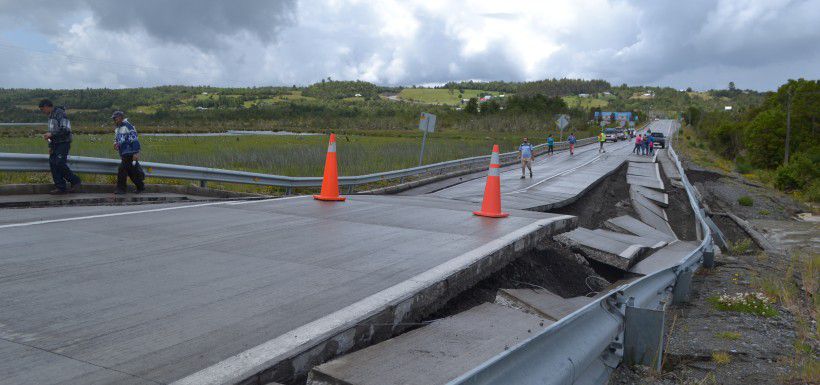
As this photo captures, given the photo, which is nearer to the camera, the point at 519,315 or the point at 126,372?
the point at 126,372

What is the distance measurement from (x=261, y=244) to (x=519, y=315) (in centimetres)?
334

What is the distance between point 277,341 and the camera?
385 centimetres

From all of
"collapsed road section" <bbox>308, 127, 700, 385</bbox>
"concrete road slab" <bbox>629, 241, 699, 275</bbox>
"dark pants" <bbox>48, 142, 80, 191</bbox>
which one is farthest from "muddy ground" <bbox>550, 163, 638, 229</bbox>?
"dark pants" <bbox>48, 142, 80, 191</bbox>

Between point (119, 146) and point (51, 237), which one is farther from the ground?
point (119, 146)

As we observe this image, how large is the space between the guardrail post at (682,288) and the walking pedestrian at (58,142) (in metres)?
9.88

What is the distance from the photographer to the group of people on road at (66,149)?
35.7 ft

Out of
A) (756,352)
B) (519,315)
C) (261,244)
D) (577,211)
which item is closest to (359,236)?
(261,244)

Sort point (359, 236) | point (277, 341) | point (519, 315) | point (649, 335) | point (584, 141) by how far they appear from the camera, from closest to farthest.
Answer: point (277, 341) < point (649, 335) < point (519, 315) < point (359, 236) < point (584, 141)

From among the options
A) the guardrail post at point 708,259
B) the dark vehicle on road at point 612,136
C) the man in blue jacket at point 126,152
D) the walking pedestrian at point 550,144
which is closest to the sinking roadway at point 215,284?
the guardrail post at point 708,259

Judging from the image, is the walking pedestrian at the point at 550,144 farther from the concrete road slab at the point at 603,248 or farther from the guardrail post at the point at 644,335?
the guardrail post at the point at 644,335

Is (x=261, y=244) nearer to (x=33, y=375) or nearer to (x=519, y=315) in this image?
(x=519, y=315)

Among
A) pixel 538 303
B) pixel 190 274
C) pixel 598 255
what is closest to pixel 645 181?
pixel 598 255

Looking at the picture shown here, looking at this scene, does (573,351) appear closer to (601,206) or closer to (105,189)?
(105,189)

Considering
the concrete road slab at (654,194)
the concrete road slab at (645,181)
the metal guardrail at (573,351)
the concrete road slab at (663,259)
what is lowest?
the concrete road slab at (654,194)
